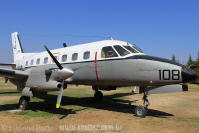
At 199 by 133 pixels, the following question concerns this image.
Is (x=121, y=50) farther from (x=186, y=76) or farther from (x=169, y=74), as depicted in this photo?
(x=186, y=76)

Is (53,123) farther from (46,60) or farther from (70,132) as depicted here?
(46,60)

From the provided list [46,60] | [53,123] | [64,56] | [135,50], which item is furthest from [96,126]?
[46,60]

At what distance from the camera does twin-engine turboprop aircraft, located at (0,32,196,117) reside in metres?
7.80

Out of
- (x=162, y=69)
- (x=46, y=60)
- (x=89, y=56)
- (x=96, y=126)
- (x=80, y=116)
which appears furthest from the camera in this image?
(x=46, y=60)

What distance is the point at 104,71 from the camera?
9180 millimetres

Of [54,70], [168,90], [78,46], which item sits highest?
[78,46]

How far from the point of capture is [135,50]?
9281 millimetres

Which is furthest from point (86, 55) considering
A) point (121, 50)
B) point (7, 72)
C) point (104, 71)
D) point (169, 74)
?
point (169, 74)

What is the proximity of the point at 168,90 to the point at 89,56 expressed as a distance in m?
4.34

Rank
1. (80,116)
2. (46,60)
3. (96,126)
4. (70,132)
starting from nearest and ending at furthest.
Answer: (70,132)
(96,126)
(80,116)
(46,60)

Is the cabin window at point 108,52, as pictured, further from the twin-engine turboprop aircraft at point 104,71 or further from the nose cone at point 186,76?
the nose cone at point 186,76

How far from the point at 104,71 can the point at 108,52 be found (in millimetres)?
1005

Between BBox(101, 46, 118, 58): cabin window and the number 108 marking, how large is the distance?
7.83 ft

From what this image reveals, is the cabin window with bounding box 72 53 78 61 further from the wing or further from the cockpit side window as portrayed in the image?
the wing
